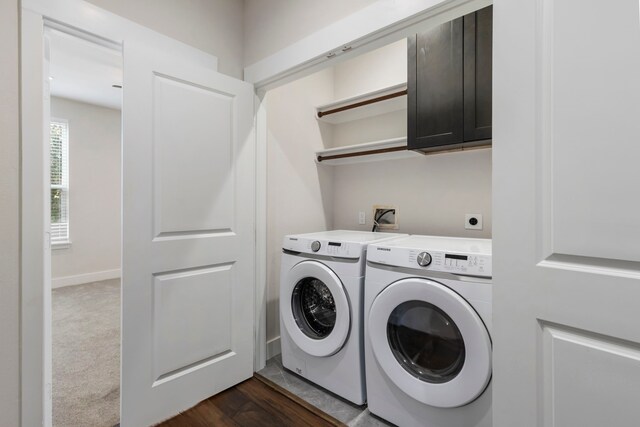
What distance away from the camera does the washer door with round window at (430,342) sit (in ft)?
4.30

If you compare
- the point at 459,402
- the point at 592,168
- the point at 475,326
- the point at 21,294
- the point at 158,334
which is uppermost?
the point at 592,168

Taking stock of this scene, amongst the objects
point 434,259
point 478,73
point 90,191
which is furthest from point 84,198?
point 478,73

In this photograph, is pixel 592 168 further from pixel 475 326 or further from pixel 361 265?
pixel 361 265

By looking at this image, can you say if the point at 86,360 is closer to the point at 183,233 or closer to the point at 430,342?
the point at 183,233

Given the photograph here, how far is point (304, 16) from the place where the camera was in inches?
A: 71.4

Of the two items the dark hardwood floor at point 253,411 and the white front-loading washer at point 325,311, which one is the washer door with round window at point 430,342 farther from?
the dark hardwood floor at point 253,411

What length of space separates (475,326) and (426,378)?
0.39 m

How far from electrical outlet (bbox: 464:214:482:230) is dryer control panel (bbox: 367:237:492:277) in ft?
2.66

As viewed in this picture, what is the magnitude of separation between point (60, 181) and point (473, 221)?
17.0 feet

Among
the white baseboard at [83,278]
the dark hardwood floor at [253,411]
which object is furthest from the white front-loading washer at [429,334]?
the white baseboard at [83,278]

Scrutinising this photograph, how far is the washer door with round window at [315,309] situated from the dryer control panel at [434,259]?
0.32 meters

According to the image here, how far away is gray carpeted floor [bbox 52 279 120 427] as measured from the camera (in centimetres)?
173

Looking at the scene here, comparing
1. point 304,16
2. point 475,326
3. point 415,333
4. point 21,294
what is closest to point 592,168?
point 475,326

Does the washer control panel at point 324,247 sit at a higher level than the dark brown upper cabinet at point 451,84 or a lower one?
lower
